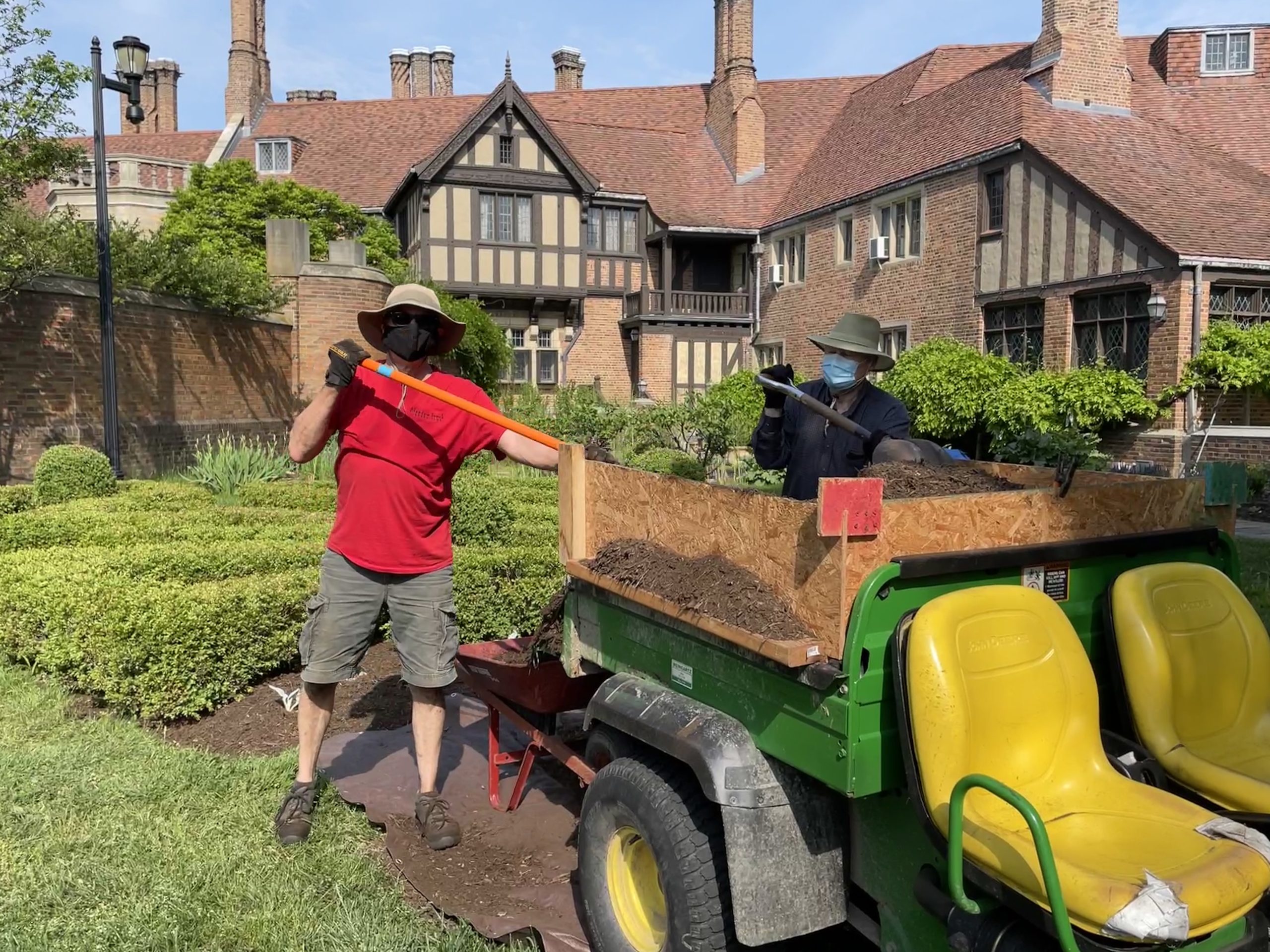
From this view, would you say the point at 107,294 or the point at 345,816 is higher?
the point at 107,294

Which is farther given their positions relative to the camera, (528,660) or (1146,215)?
(1146,215)

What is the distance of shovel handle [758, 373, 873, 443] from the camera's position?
3.71 m

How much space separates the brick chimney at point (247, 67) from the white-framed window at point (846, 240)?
20860 mm

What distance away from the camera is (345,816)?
4.00 metres

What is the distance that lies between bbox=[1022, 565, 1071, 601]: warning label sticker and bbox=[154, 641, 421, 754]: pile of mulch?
3.41 meters

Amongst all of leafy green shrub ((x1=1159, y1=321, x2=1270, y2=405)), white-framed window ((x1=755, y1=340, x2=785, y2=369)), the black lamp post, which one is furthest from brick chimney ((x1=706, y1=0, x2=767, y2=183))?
the black lamp post

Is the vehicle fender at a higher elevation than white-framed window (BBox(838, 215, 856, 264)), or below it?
below

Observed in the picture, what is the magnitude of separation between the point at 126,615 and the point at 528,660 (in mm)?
2704

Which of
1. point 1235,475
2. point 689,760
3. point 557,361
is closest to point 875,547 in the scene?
Result: point 689,760

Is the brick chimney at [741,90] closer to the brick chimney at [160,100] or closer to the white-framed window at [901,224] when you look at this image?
the white-framed window at [901,224]

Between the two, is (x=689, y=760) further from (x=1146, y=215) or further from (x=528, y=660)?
(x=1146, y=215)

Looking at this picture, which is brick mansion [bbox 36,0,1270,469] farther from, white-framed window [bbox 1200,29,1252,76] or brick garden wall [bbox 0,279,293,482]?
brick garden wall [bbox 0,279,293,482]

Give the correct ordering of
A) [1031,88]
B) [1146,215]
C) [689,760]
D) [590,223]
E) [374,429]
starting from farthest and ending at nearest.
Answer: [590,223] → [1031,88] → [1146,215] → [374,429] → [689,760]

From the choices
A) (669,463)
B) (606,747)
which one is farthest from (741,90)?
(606,747)
